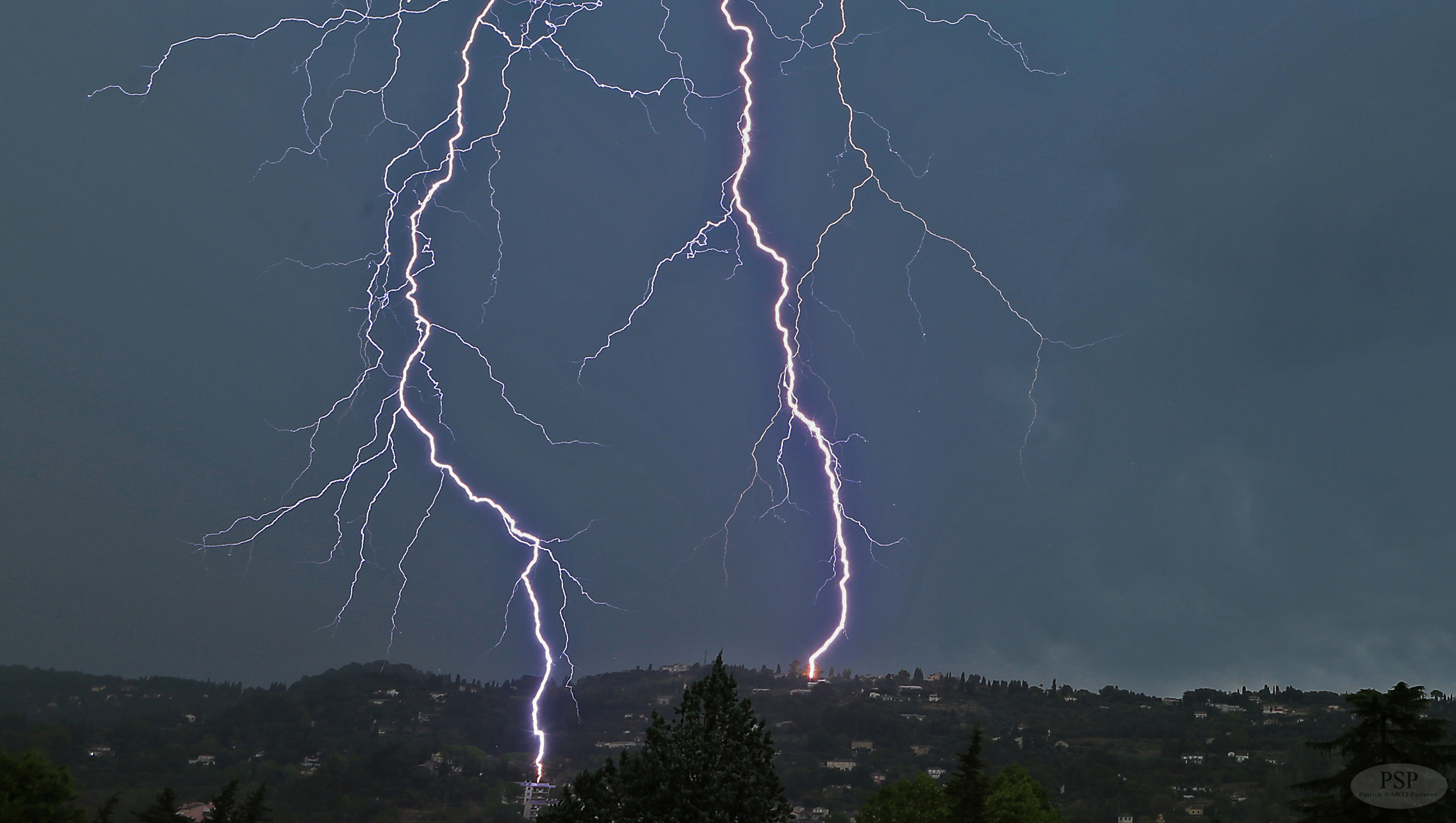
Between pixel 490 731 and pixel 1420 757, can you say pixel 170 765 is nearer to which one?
pixel 490 731

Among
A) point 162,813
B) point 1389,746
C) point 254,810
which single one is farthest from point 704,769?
point 162,813

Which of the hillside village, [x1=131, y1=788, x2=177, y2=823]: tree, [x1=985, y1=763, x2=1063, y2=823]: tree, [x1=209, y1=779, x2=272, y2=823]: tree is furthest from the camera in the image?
the hillside village

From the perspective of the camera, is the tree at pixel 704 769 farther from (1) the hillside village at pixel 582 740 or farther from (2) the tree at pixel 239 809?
(1) the hillside village at pixel 582 740

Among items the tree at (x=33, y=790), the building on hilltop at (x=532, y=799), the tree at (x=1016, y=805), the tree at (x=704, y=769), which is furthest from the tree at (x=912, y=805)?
the building on hilltop at (x=532, y=799)

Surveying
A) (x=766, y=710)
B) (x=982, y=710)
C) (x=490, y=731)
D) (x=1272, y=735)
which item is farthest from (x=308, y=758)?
(x=1272, y=735)

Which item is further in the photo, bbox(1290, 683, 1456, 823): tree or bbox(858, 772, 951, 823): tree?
bbox(858, 772, 951, 823): tree

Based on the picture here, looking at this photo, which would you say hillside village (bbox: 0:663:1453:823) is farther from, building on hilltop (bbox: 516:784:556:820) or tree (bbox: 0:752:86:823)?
→ tree (bbox: 0:752:86:823)

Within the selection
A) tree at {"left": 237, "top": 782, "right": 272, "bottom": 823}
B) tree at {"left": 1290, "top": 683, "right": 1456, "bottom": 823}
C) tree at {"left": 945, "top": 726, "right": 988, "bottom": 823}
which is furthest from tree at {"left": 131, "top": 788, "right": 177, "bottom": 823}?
tree at {"left": 1290, "top": 683, "right": 1456, "bottom": 823}

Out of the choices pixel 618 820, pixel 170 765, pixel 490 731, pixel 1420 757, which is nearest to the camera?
pixel 1420 757
